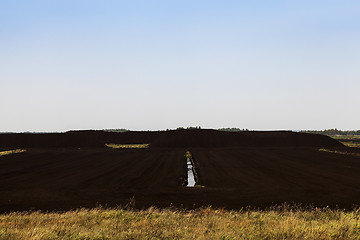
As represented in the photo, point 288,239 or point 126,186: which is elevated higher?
point 288,239

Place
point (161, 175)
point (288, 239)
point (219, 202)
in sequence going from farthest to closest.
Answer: point (161, 175) < point (219, 202) < point (288, 239)

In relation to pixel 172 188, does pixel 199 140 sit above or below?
above

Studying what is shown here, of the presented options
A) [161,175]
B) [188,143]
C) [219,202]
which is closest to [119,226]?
[219,202]

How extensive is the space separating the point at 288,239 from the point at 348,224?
3.19 m

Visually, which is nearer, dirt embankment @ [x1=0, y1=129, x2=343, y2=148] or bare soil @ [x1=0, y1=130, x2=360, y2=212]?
bare soil @ [x1=0, y1=130, x2=360, y2=212]

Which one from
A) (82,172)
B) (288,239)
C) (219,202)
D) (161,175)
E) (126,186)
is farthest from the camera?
(82,172)

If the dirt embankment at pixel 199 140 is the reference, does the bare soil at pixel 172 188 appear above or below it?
below

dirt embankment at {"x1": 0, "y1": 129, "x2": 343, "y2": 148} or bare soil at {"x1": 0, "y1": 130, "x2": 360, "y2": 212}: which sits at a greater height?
dirt embankment at {"x1": 0, "y1": 129, "x2": 343, "y2": 148}

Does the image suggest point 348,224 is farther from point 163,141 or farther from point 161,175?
point 163,141

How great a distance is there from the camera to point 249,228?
9.54 metres

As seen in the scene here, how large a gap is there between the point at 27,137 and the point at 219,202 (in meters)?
98.3

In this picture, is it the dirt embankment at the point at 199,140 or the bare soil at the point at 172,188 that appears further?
the dirt embankment at the point at 199,140

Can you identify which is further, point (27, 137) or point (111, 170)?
point (27, 137)

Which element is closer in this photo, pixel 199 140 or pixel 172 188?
pixel 172 188
